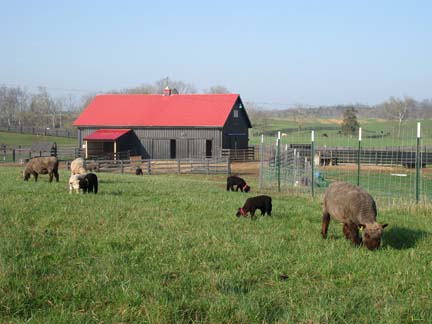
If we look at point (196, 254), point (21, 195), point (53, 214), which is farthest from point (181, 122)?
point (196, 254)

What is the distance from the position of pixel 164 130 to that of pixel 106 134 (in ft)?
16.7

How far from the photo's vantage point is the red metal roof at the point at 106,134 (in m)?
43.3

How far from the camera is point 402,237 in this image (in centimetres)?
907

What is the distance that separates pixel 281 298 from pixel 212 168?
3280 cm

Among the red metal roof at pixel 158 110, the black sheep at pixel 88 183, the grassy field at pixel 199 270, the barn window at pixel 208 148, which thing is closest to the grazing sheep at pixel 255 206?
the grassy field at pixel 199 270

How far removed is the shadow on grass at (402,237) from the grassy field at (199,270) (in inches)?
0.9

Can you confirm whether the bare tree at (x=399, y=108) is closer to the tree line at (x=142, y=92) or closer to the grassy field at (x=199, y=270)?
the tree line at (x=142, y=92)

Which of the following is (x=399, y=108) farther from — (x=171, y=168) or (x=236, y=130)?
(x=171, y=168)

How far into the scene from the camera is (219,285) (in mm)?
5754

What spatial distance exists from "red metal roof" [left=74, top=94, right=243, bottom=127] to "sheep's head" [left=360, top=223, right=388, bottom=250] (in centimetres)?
3693

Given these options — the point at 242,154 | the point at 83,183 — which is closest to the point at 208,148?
the point at 242,154

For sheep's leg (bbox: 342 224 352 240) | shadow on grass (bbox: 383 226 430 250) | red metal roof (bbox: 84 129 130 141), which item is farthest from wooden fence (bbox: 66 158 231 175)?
sheep's leg (bbox: 342 224 352 240)

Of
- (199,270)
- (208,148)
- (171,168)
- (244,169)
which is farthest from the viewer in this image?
(208,148)

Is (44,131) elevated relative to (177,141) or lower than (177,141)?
elevated
